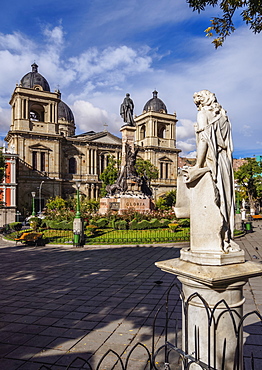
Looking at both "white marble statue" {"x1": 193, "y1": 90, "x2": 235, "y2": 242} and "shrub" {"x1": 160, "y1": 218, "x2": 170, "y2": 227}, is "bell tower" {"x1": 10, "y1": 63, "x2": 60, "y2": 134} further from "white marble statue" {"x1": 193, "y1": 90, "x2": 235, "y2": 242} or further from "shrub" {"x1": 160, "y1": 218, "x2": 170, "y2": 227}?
"white marble statue" {"x1": 193, "y1": 90, "x2": 235, "y2": 242}

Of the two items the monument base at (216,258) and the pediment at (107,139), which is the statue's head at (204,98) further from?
the pediment at (107,139)

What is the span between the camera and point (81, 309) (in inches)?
231

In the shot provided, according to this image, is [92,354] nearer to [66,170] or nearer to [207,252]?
[207,252]

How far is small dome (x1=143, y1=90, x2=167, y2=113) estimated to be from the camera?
57.9m

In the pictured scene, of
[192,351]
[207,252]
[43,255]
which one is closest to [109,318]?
[192,351]

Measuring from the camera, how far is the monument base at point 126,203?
22453 millimetres

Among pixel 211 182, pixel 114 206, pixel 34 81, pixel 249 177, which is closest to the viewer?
pixel 211 182

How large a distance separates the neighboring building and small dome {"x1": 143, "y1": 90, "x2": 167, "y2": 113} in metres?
0.98

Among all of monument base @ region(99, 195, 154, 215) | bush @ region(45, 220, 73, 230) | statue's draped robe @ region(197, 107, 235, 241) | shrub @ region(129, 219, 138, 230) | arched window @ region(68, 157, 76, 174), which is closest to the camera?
statue's draped robe @ region(197, 107, 235, 241)

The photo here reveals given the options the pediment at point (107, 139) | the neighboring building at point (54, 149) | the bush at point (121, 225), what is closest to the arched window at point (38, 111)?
the neighboring building at point (54, 149)

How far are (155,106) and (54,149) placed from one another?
2293 centimetres

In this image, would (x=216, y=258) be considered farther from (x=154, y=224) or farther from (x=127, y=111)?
(x=127, y=111)

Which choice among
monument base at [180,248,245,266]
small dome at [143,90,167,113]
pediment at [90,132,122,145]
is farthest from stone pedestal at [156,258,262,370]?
small dome at [143,90,167,113]

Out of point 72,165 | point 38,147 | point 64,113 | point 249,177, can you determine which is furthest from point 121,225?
point 64,113
